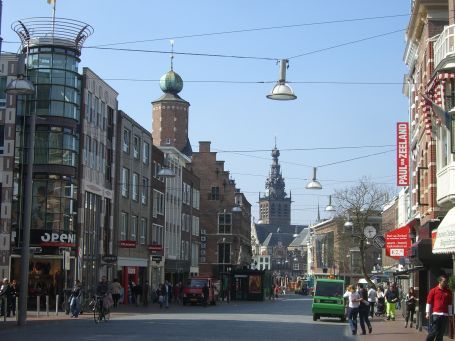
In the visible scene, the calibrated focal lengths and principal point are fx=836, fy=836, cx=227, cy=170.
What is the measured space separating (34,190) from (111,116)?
11219 mm

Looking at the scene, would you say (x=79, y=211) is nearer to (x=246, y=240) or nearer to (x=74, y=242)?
(x=74, y=242)

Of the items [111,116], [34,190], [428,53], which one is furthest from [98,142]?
[428,53]

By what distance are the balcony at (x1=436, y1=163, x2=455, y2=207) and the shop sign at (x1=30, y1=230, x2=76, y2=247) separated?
2482 centimetres

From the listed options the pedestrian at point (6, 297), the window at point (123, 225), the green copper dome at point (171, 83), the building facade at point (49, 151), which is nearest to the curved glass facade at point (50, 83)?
the building facade at point (49, 151)

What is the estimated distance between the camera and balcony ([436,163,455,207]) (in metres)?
24.0

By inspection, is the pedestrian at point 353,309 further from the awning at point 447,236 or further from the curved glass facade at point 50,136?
the curved glass facade at point 50,136

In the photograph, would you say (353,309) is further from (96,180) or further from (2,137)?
(96,180)

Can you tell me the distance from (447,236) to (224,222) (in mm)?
82249

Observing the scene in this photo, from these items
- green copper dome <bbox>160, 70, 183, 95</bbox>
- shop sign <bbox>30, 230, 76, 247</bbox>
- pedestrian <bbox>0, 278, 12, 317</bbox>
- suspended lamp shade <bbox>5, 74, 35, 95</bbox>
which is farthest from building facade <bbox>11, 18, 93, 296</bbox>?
green copper dome <bbox>160, 70, 183, 95</bbox>

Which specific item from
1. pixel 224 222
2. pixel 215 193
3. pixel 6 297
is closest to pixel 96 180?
pixel 6 297

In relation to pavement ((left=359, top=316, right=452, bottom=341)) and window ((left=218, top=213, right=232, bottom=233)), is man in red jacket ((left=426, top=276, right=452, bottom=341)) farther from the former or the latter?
window ((left=218, top=213, right=232, bottom=233))

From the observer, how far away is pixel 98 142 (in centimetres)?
5147

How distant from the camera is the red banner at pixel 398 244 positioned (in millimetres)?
39250

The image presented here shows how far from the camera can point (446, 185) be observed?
24641 millimetres
